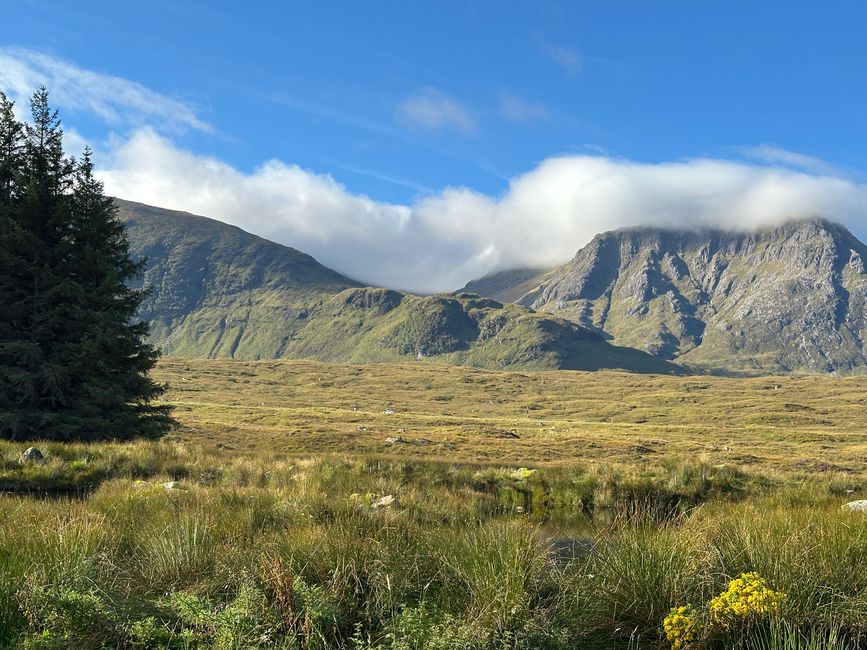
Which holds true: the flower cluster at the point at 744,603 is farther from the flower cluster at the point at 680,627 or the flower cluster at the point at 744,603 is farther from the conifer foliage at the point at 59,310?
the conifer foliage at the point at 59,310

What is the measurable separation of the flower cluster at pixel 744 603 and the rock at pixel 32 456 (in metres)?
14.7

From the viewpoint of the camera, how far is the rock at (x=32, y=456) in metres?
13.5

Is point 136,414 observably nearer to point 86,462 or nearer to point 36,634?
point 86,462

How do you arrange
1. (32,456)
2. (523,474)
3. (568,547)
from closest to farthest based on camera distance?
(568,547)
(32,456)
(523,474)

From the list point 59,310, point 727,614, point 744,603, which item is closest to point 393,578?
point 727,614

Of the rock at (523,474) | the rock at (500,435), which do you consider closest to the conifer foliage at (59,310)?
the rock at (523,474)

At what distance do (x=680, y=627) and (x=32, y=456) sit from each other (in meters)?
15.0

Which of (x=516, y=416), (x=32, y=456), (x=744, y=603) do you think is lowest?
(x=516, y=416)

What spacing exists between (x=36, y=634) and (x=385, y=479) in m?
11.4

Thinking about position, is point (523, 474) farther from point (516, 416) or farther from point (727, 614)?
point (516, 416)

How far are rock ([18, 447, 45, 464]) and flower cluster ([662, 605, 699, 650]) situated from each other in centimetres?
1439

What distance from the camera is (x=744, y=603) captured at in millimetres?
4660

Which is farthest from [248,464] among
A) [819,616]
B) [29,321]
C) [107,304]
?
[819,616]

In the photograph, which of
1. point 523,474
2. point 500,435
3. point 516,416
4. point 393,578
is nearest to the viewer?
point 393,578
